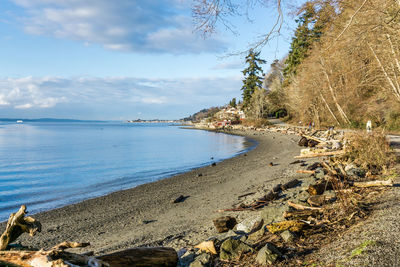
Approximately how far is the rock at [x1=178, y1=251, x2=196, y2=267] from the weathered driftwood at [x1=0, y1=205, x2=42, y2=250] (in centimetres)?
215

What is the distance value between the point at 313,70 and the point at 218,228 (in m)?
35.2

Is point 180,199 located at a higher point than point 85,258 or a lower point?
lower

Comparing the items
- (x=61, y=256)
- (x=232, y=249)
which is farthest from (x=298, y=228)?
(x=61, y=256)

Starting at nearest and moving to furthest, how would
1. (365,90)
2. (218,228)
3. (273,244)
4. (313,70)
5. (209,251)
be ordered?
(273,244) → (209,251) → (218,228) → (365,90) → (313,70)

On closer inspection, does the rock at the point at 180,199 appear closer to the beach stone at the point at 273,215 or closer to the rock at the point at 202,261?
the beach stone at the point at 273,215

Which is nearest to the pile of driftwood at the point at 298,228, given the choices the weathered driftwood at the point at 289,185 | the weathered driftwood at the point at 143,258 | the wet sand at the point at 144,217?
the weathered driftwood at the point at 143,258

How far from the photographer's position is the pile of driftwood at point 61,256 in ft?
8.87

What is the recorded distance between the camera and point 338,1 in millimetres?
7445

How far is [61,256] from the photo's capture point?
2.74m

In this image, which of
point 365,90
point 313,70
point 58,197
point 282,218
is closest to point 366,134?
point 282,218

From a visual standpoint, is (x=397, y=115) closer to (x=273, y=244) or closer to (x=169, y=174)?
(x=169, y=174)

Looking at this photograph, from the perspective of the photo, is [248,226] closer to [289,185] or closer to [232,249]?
[232,249]

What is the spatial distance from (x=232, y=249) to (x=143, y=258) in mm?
1275

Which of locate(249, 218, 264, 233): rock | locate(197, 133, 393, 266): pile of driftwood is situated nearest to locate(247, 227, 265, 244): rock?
locate(197, 133, 393, 266): pile of driftwood
